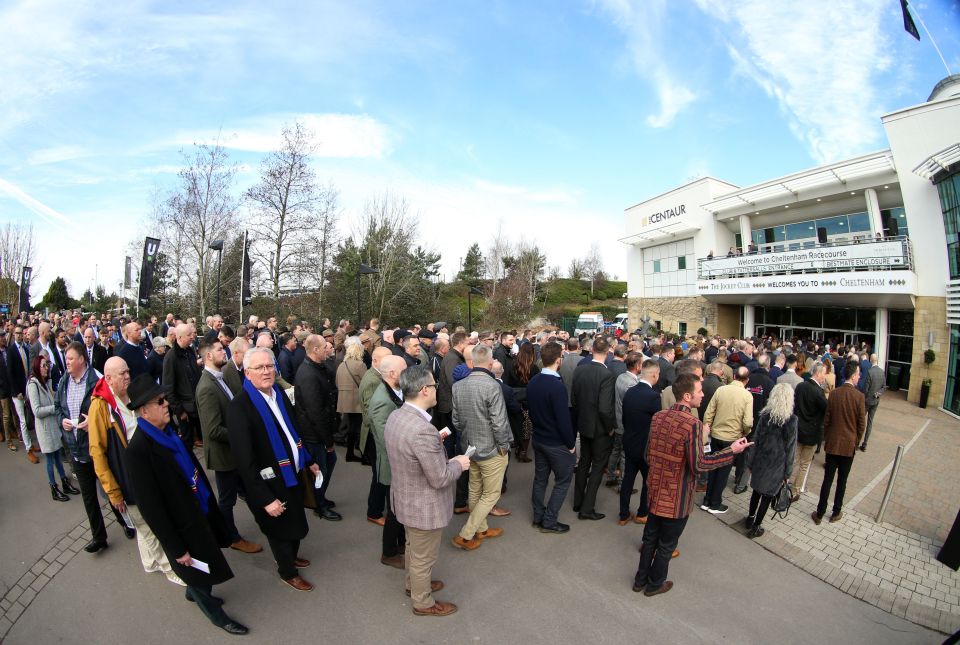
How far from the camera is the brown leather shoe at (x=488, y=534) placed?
178 inches

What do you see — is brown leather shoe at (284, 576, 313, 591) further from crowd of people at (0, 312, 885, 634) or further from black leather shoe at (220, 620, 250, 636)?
black leather shoe at (220, 620, 250, 636)

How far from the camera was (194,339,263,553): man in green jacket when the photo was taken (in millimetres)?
3934

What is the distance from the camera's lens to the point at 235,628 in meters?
3.10

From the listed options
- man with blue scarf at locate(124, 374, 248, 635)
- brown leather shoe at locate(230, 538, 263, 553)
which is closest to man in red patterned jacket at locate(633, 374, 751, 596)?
man with blue scarf at locate(124, 374, 248, 635)

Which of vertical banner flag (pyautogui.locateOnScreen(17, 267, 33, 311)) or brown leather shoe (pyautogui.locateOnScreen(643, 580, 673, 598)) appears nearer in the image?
brown leather shoe (pyautogui.locateOnScreen(643, 580, 673, 598))

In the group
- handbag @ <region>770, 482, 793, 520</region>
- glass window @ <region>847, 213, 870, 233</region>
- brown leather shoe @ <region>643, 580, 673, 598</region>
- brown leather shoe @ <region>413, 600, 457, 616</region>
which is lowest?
brown leather shoe @ <region>643, 580, 673, 598</region>

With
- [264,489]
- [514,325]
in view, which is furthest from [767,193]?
[264,489]

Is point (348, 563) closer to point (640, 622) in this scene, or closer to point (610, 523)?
point (640, 622)

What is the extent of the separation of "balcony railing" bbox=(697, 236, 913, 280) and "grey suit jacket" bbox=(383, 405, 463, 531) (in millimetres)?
19285

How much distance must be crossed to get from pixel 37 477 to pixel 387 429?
6.02m

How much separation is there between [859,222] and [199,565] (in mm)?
25632

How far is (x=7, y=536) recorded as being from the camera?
14.4ft

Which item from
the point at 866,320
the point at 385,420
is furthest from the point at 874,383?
the point at 866,320

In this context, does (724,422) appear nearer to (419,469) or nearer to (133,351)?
(419,469)
